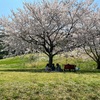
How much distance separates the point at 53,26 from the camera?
28109 mm

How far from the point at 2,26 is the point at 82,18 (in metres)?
9.94

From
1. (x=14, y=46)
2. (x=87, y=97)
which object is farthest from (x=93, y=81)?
(x=14, y=46)

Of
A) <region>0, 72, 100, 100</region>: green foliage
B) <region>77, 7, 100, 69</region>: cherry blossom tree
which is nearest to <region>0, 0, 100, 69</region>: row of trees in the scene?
<region>77, 7, 100, 69</region>: cherry blossom tree

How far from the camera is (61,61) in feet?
159

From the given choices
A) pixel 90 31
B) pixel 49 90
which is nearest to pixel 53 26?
pixel 90 31

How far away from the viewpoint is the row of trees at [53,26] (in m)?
27.9

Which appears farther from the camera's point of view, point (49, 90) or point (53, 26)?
point (53, 26)

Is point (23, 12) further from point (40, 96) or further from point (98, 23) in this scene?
point (40, 96)

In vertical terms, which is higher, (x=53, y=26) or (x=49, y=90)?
(x=53, y=26)

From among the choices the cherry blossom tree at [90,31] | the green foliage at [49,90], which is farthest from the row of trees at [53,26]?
the green foliage at [49,90]

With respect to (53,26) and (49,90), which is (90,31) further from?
(49,90)

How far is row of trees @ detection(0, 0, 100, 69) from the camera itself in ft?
91.5

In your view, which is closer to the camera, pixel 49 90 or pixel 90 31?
pixel 49 90

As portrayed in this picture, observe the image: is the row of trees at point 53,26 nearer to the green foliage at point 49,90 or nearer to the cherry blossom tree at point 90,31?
the cherry blossom tree at point 90,31
